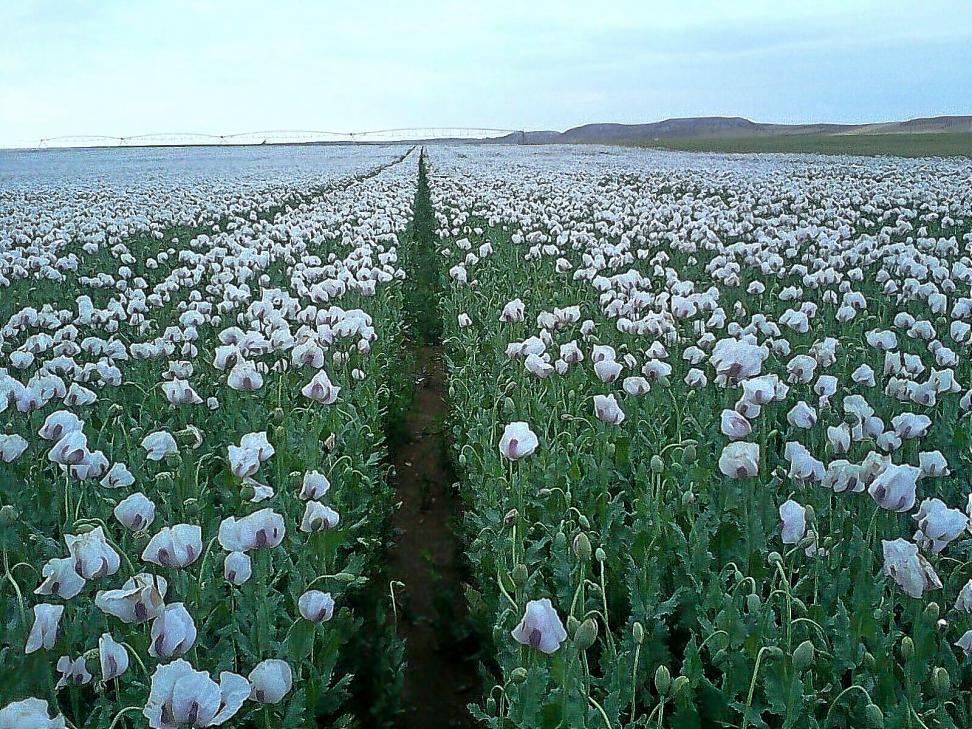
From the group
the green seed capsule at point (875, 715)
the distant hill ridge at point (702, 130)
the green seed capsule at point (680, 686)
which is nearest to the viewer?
the green seed capsule at point (875, 715)

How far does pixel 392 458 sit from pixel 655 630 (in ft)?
9.91

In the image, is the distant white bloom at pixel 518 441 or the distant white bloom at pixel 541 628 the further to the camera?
the distant white bloom at pixel 518 441

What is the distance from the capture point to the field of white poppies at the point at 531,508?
7.36 feet

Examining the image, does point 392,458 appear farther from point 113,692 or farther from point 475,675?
point 113,692

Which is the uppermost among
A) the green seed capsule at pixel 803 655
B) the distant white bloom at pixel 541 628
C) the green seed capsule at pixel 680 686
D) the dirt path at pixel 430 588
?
the distant white bloom at pixel 541 628

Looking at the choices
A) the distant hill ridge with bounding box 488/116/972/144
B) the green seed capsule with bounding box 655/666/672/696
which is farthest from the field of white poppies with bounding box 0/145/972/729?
the distant hill ridge with bounding box 488/116/972/144

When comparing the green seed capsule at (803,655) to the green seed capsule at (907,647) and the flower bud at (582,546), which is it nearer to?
the green seed capsule at (907,647)

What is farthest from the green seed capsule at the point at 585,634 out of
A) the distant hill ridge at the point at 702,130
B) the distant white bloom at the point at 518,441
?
the distant hill ridge at the point at 702,130

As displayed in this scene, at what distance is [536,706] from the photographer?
2.20 m

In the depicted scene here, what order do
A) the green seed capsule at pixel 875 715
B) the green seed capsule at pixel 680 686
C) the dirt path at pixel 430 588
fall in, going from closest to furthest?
the green seed capsule at pixel 875 715 → the green seed capsule at pixel 680 686 → the dirt path at pixel 430 588

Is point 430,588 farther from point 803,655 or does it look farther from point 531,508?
point 803,655

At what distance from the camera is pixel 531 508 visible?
353 cm

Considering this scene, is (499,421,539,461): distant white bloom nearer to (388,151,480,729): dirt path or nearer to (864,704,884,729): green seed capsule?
(388,151,480,729): dirt path

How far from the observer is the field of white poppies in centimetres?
224
